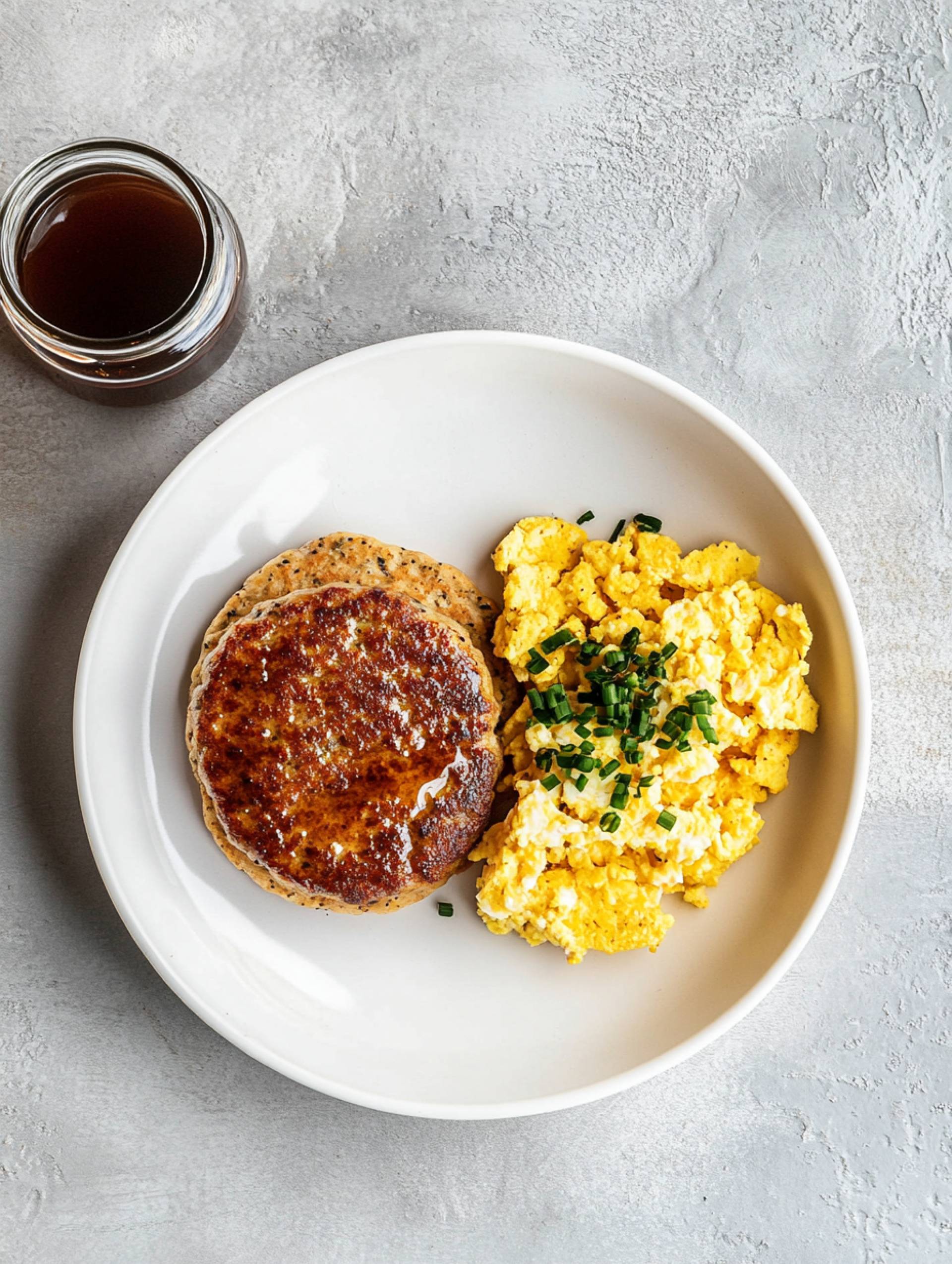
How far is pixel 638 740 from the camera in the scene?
102 inches

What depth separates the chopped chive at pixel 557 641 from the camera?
2.67 m

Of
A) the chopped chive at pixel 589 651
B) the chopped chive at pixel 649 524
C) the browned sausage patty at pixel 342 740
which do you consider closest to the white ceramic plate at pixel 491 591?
the chopped chive at pixel 649 524

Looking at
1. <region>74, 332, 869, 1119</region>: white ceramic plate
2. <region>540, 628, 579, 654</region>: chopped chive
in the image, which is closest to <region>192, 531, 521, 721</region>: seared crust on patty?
<region>74, 332, 869, 1119</region>: white ceramic plate

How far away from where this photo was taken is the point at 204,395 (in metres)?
2.94

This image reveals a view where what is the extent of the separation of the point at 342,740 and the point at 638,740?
0.81 meters

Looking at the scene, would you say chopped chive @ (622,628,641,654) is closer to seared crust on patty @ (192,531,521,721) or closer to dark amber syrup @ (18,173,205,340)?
seared crust on patty @ (192,531,521,721)

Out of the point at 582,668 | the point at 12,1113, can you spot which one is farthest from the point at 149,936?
the point at 582,668

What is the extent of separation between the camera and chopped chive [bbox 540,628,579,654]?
8.77ft

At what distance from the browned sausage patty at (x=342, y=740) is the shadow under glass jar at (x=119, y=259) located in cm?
76

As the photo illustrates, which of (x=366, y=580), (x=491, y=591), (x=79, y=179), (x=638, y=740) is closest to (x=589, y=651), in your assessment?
(x=638, y=740)

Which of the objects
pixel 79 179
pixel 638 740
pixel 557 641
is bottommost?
pixel 638 740

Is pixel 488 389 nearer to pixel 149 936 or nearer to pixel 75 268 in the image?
pixel 75 268

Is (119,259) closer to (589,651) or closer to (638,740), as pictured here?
(589,651)

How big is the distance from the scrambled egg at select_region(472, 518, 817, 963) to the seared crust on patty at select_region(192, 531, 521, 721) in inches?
4.7
